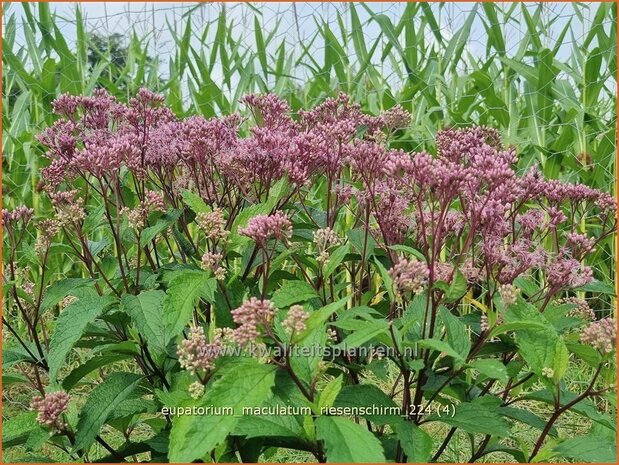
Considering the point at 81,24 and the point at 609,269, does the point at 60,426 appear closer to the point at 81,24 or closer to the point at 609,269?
the point at 609,269

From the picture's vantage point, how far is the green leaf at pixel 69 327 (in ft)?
4.96

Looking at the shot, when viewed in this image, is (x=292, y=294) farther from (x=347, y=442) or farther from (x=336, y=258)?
(x=347, y=442)

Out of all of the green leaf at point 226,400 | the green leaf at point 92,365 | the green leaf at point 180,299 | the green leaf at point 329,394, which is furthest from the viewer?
the green leaf at point 92,365

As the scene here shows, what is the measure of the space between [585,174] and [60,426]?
3.26 m

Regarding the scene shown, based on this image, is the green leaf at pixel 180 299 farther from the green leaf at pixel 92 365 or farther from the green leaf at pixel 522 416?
the green leaf at pixel 522 416

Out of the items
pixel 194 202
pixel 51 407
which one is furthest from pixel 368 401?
pixel 51 407

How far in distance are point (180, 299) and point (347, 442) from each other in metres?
0.44

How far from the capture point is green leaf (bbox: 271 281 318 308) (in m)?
1.52

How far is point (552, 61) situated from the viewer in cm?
405

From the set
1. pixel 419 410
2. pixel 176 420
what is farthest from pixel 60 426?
pixel 419 410

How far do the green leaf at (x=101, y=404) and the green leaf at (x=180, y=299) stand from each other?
11.7 inches

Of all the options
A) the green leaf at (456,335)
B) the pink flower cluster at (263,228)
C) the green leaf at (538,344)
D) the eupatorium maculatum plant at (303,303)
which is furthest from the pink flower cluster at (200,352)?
the green leaf at (538,344)

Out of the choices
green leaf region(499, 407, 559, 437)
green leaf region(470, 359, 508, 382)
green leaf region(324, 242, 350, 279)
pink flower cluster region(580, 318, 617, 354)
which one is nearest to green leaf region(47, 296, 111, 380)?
green leaf region(324, 242, 350, 279)

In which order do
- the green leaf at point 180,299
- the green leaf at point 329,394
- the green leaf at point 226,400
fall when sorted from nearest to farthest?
the green leaf at point 226,400
the green leaf at point 329,394
the green leaf at point 180,299
